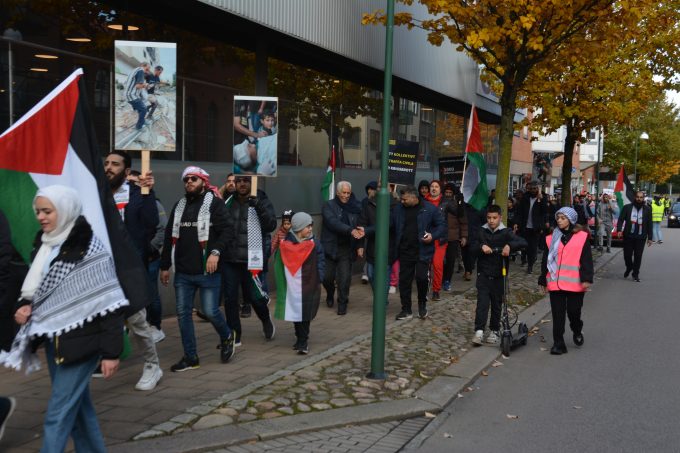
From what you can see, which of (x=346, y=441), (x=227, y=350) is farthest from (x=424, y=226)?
(x=346, y=441)

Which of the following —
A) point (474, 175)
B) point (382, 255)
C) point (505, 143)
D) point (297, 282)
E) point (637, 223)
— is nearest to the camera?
point (382, 255)

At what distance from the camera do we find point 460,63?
20156 millimetres

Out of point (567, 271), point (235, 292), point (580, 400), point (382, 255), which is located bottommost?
point (580, 400)

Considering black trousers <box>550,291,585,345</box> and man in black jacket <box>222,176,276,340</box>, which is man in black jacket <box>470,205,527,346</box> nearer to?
black trousers <box>550,291,585,345</box>

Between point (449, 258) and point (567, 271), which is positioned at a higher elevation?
point (567, 271)

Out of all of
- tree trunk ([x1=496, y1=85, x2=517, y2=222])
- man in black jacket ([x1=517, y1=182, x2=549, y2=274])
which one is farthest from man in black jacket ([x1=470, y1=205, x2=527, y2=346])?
man in black jacket ([x1=517, y1=182, x2=549, y2=274])

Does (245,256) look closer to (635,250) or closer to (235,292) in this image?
(235,292)

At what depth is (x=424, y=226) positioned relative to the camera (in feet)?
33.5

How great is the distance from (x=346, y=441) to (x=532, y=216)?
1249cm

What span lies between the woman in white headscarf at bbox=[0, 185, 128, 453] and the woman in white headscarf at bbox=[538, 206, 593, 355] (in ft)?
19.6

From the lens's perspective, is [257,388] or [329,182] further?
[329,182]

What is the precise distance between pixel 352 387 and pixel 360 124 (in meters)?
10.1

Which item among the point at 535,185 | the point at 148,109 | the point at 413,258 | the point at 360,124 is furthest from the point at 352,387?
the point at 535,185

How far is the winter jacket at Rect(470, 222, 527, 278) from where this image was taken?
8570mm
